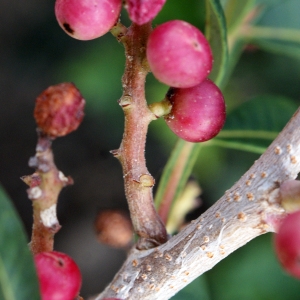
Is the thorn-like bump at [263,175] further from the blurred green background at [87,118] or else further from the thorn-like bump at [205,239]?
the blurred green background at [87,118]

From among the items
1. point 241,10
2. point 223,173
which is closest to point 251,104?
point 241,10

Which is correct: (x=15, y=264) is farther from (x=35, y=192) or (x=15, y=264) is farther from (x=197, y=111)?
(x=197, y=111)

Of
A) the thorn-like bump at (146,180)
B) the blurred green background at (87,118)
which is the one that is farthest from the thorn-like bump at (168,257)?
the blurred green background at (87,118)

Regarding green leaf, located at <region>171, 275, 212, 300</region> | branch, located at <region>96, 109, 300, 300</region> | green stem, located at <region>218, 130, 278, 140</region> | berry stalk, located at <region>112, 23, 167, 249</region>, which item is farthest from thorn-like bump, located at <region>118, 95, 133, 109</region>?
green leaf, located at <region>171, 275, 212, 300</region>

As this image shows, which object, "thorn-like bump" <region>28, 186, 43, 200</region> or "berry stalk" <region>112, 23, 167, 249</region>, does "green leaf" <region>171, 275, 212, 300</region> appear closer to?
"berry stalk" <region>112, 23, 167, 249</region>

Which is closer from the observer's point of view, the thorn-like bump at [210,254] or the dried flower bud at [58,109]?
the dried flower bud at [58,109]

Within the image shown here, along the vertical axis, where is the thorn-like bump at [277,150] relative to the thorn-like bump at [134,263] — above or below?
above

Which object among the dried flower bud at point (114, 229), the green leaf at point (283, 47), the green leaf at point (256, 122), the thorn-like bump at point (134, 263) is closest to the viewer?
the thorn-like bump at point (134, 263)
